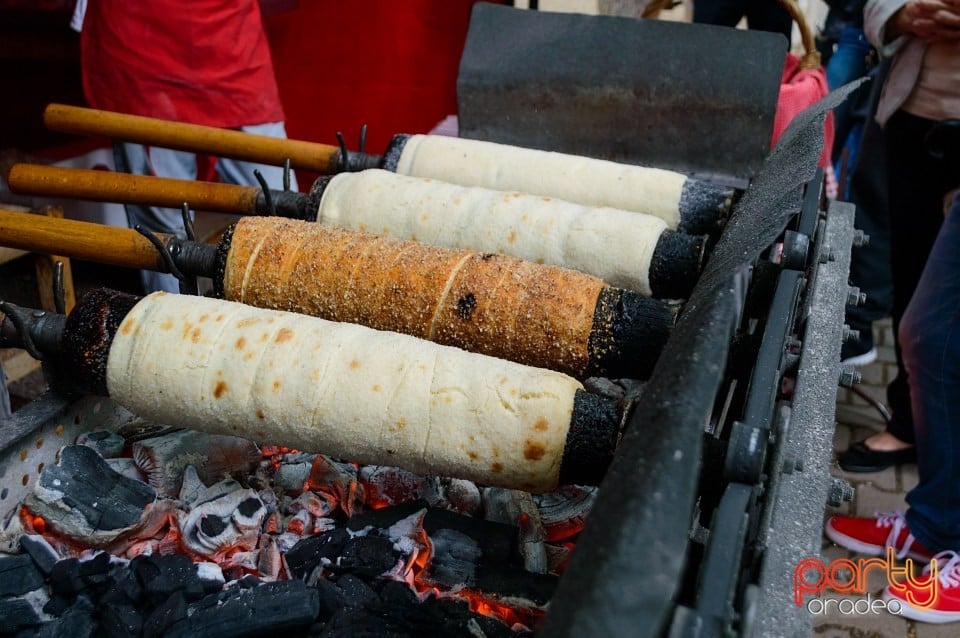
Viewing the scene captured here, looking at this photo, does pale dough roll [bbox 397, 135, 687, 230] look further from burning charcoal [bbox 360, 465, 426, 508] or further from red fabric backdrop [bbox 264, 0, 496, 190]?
red fabric backdrop [bbox 264, 0, 496, 190]

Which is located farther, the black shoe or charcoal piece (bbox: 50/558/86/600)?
the black shoe

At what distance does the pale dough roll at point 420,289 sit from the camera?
1.95m

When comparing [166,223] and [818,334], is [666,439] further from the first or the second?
[166,223]

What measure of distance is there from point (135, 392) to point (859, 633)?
280 centimetres

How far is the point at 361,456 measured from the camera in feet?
5.74

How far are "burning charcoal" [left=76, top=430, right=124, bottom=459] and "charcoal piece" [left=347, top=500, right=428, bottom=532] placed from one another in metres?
0.71

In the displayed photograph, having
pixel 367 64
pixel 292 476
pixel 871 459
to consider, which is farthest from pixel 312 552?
pixel 367 64

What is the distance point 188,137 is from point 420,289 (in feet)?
4.41

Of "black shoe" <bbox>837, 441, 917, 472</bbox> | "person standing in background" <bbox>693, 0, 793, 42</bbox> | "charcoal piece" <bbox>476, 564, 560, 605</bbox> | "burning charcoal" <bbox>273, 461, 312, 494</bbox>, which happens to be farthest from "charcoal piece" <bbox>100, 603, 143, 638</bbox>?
"person standing in background" <bbox>693, 0, 793, 42</bbox>

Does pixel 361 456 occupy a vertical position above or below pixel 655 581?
below

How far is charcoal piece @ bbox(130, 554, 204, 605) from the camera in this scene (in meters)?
1.76

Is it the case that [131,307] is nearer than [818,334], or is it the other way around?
[131,307]

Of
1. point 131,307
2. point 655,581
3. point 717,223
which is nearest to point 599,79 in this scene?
point 717,223

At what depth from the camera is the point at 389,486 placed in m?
2.13
